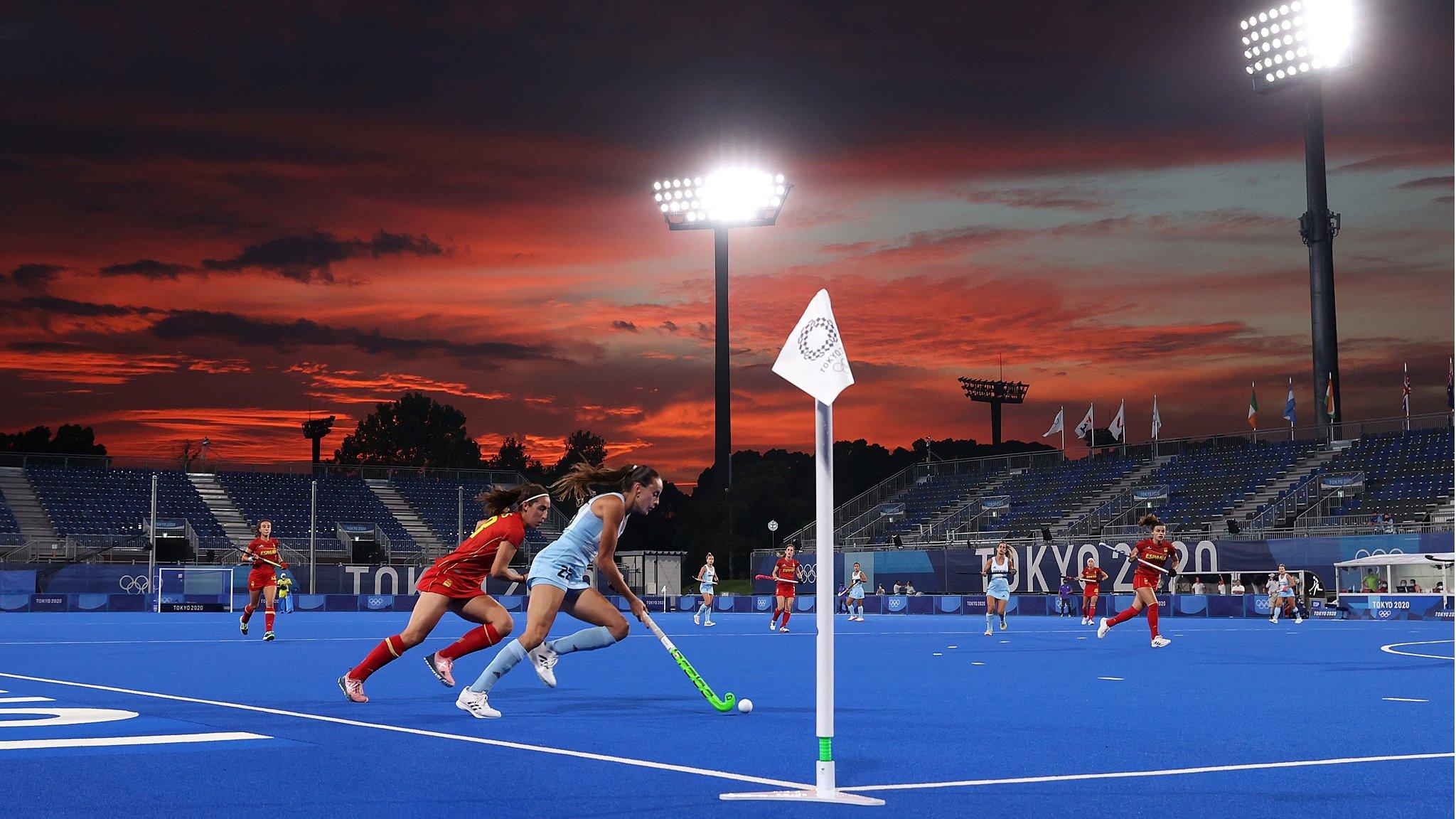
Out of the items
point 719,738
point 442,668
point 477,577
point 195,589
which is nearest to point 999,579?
point 442,668

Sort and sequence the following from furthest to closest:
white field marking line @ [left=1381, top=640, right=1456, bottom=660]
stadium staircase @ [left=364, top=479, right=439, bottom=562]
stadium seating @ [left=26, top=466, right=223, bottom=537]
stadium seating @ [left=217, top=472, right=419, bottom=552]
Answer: stadium staircase @ [left=364, top=479, right=439, bottom=562]
stadium seating @ [left=217, top=472, right=419, bottom=552]
stadium seating @ [left=26, top=466, right=223, bottom=537]
white field marking line @ [left=1381, top=640, right=1456, bottom=660]

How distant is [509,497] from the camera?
1232 centimetres

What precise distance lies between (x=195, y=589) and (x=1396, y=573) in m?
41.2

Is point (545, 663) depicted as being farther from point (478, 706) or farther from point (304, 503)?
point (304, 503)

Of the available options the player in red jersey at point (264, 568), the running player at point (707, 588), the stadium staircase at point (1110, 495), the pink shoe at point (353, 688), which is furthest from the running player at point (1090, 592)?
the pink shoe at point (353, 688)

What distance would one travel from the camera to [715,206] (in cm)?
6594

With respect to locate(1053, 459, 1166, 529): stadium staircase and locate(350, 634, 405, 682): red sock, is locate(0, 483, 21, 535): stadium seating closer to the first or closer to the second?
locate(1053, 459, 1166, 529): stadium staircase

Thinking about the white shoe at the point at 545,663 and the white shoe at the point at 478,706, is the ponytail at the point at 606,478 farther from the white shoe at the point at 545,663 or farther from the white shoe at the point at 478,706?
the white shoe at the point at 545,663

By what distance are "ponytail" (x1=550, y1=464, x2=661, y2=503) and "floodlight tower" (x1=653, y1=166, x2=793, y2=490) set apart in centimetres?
5437

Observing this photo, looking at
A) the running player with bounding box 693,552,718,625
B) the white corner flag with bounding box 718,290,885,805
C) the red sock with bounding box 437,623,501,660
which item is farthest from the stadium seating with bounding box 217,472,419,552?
the white corner flag with bounding box 718,290,885,805

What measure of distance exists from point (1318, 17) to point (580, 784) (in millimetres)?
53855

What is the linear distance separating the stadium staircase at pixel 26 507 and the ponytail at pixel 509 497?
5328cm

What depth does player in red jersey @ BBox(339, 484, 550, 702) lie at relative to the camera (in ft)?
40.0

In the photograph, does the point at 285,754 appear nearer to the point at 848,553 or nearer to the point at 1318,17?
the point at 1318,17
